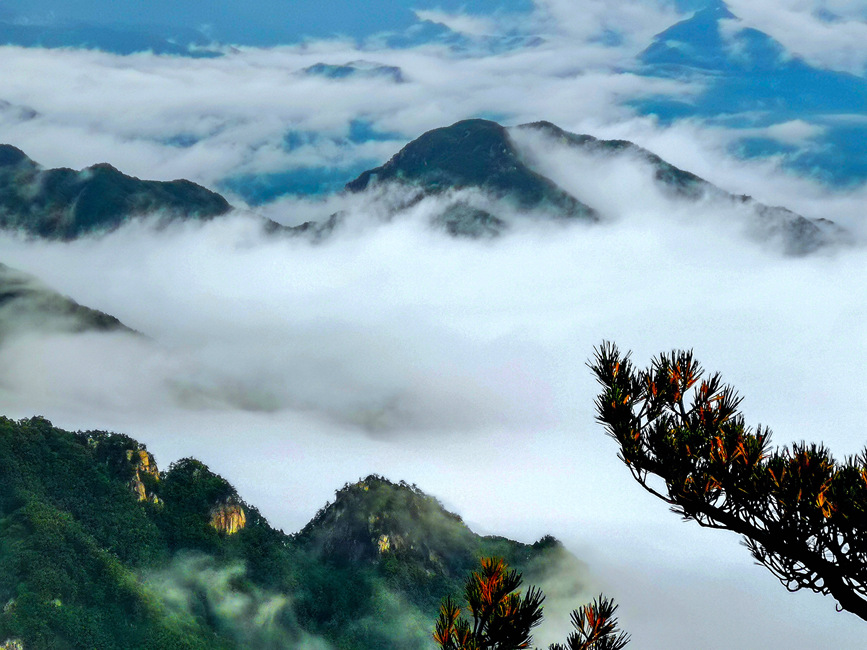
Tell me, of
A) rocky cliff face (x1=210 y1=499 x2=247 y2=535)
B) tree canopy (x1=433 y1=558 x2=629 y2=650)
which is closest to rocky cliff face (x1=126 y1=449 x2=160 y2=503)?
rocky cliff face (x1=210 y1=499 x2=247 y2=535)

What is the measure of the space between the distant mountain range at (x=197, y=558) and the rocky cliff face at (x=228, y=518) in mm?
287

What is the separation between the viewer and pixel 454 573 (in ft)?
488

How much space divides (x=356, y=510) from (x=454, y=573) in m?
21.0

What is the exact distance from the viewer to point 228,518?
150125mm

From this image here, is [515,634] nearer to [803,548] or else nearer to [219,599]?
[803,548]

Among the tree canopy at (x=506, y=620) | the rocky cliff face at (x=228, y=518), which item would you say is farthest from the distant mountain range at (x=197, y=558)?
the tree canopy at (x=506, y=620)

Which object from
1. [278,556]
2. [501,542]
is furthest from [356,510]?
[501,542]

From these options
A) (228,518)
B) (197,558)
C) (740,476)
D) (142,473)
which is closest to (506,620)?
(740,476)

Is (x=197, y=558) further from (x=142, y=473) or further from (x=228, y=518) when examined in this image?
(x=142, y=473)

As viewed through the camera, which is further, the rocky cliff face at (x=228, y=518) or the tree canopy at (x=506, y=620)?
the rocky cliff face at (x=228, y=518)

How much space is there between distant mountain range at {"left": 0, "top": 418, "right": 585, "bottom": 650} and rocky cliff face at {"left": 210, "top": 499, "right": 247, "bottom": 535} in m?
0.29

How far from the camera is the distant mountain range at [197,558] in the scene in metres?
112

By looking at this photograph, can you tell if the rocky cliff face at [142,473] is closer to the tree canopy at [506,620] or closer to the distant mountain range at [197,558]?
the distant mountain range at [197,558]

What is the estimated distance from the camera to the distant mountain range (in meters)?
112
